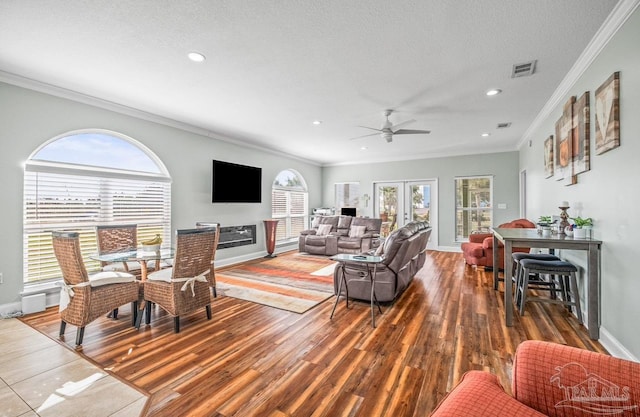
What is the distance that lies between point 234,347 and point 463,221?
683cm

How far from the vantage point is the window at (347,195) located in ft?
29.3

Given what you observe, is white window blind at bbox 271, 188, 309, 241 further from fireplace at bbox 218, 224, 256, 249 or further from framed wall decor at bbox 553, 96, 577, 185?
framed wall decor at bbox 553, 96, 577, 185

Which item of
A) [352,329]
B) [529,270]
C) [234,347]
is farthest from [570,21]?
[234,347]

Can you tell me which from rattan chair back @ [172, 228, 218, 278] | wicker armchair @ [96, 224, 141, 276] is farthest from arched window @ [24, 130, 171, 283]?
rattan chair back @ [172, 228, 218, 278]

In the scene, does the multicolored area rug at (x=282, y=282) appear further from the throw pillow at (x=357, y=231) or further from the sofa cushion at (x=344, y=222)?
Answer: the sofa cushion at (x=344, y=222)

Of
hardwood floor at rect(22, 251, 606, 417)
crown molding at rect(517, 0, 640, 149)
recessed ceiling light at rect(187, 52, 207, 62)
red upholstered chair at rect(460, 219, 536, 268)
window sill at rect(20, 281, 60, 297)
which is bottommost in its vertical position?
hardwood floor at rect(22, 251, 606, 417)

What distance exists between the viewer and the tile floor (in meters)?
1.75

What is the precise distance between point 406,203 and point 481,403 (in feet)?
24.6

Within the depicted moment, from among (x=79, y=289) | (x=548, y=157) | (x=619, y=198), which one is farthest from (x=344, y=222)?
(x=79, y=289)

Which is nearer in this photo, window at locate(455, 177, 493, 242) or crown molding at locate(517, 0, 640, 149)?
crown molding at locate(517, 0, 640, 149)

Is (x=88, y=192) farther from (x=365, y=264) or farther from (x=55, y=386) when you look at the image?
(x=365, y=264)

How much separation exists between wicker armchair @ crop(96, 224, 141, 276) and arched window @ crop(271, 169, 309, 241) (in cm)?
382

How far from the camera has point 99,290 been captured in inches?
104

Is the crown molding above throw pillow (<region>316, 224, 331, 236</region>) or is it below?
above
